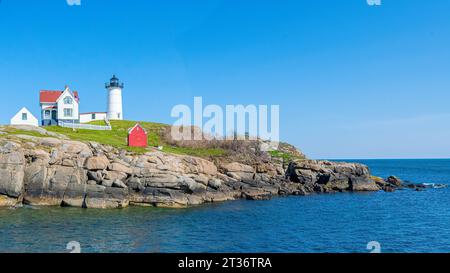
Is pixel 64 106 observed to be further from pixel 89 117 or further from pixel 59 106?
pixel 89 117

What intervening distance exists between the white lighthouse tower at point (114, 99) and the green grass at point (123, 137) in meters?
5.07

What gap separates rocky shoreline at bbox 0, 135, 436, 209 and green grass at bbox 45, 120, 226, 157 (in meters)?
6.49

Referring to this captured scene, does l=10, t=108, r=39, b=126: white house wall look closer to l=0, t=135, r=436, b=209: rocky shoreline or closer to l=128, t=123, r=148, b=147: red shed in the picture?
l=0, t=135, r=436, b=209: rocky shoreline

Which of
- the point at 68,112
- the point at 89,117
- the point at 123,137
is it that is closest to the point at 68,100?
the point at 68,112

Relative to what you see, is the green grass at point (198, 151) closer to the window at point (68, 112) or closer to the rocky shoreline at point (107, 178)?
the rocky shoreline at point (107, 178)

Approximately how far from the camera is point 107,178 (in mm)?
46188

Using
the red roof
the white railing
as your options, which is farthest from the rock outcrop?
the red roof

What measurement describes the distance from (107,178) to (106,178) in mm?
132

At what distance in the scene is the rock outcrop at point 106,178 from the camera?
43.8 m

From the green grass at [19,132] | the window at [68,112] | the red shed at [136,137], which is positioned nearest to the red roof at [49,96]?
the window at [68,112]

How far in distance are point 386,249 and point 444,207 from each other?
30.5m

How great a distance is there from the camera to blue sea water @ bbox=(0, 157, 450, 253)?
27641mm

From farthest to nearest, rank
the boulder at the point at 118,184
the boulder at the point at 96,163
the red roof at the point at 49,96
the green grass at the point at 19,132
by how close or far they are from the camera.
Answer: the red roof at the point at 49,96 < the green grass at the point at 19,132 < the boulder at the point at 96,163 < the boulder at the point at 118,184
